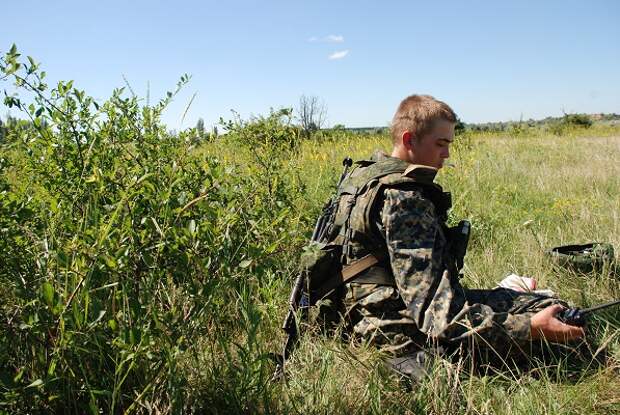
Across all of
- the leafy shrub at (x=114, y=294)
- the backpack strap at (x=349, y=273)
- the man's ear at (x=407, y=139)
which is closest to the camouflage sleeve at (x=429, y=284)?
the backpack strap at (x=349, y=273)

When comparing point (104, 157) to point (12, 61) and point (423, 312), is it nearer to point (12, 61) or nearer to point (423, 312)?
point (12, 61)

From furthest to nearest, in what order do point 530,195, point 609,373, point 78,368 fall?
point 530,195 → point 609,373 → point 78,368

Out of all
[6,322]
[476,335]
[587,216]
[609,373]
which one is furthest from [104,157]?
[587,216]

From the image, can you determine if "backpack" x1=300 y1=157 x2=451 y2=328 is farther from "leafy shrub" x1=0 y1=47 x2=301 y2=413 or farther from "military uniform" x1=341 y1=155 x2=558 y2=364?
"leafy shrub" x1=0 y1=47 x2=301 y2=413

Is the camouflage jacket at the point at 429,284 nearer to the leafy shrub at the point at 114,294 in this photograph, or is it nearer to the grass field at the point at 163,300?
the grass field at the point at 163,300

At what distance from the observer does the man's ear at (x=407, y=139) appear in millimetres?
2730

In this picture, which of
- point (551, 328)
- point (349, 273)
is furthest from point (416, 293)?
point (551, 328)

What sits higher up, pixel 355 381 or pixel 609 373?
pixel 355 381

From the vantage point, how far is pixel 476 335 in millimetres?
2361

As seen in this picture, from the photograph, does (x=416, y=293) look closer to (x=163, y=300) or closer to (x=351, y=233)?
(x=351, y=233)

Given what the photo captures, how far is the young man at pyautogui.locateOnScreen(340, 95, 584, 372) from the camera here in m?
2.32

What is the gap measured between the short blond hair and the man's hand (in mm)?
1046

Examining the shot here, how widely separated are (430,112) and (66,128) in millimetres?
1809

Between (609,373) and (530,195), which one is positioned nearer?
(609,373)
